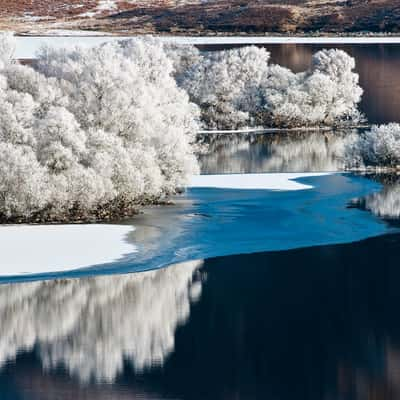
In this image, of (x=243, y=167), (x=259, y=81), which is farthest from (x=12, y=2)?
(x=243, y=167)

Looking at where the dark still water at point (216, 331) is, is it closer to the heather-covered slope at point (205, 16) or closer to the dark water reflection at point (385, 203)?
the dark water reflection at point (385, 203)

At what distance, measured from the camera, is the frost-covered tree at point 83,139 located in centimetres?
3050

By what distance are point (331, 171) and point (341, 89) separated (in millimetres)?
19083

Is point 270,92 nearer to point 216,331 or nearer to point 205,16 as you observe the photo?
point 216,331

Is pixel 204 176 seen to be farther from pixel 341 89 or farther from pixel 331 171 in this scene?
pixel 341 89

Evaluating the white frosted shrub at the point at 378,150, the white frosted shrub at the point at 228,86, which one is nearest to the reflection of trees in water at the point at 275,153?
the white frosted shrub at the point at 378,150

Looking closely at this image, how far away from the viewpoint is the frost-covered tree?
30.5 m

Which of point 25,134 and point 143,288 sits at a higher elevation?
point 25,134

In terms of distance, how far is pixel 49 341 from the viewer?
2084 cm

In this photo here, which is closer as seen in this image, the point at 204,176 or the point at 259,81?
the point at 204,176

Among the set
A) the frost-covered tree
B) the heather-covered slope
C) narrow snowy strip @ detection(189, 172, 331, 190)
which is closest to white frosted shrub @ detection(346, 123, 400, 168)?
narrow snowy strip @ detection(189, 172, 331, 190)

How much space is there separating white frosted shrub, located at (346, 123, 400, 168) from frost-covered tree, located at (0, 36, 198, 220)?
7.95 meters

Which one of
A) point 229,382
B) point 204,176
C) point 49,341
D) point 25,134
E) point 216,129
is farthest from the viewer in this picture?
point 216,129

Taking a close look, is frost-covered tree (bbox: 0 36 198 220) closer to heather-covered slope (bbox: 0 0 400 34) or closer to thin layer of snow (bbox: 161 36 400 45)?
thin layer of snow (bbox: 161 36 400 45)
